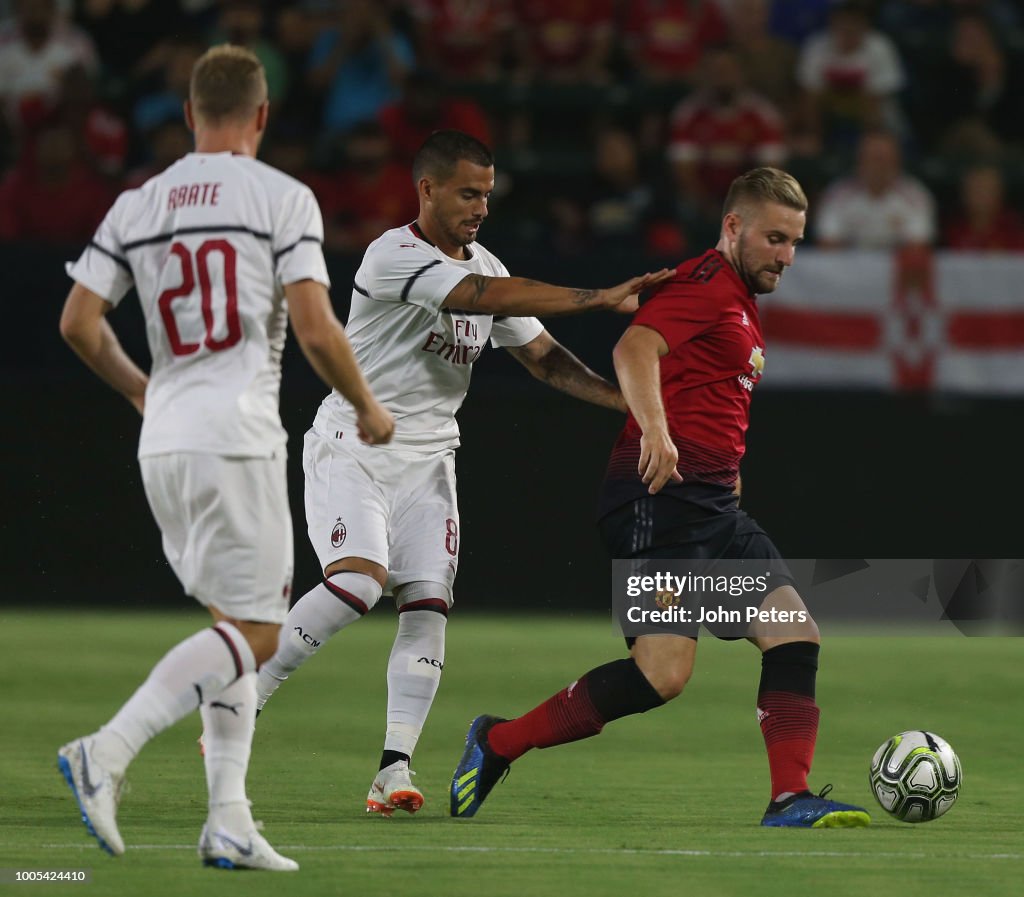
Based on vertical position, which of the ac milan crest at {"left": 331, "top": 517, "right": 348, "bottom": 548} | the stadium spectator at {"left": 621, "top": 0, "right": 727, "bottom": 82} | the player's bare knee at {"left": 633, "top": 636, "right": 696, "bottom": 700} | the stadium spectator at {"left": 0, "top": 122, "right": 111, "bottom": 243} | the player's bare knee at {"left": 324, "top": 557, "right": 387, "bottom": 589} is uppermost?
the stadium spectator at {"left": 621, "top": 0, "right": 727, "bottom": 82}

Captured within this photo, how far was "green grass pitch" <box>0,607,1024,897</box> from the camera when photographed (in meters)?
4.89

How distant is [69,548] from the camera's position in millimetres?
11992

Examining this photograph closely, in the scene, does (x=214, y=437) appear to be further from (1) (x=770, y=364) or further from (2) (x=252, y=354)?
(1) (x=770, y=364)

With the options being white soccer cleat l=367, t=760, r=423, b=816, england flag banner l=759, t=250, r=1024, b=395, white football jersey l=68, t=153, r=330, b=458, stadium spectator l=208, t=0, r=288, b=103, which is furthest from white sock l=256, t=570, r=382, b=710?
stadium spectator l=208, t=0, r=288, b=103

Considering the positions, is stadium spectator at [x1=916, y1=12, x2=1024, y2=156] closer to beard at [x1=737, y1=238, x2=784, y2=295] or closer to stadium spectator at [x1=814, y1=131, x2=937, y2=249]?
stadium spectator at [x1=814, y1=131, x2=937, y2=249]

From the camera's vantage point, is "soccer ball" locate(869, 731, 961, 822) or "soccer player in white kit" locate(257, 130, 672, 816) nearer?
"soccer ball" locate(869, 731, 961, 822)

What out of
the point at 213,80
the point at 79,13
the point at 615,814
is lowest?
the point at 615,814

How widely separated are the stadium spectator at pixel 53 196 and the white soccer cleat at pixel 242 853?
839cm

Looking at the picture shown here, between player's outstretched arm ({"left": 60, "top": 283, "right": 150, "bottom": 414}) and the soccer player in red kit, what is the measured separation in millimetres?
1584

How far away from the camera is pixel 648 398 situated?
588 cm

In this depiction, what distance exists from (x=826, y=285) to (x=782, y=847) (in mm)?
7392

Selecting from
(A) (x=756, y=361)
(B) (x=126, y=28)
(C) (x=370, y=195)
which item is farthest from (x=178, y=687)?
(B) (x=126, y=28)

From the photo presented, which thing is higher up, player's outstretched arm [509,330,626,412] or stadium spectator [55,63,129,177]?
stadium spectator [55,63,129,177]

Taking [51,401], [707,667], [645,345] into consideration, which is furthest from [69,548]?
[645,345]
